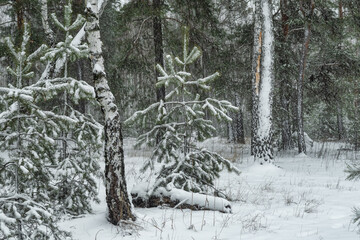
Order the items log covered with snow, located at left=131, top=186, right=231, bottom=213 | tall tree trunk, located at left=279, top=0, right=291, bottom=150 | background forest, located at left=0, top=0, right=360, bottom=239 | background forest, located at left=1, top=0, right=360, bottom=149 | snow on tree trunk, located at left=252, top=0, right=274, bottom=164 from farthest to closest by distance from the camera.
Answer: tall tree trunk, located at left=279, top=0, right=291, bottom=150
background forest, located at left=1, top=0, right=360, bottom=149
snow on tree trunk, located at left=252, top=0, right=274, bottom=164
log covered with snow, located at left=131, top=186, right=231, bottom=213
background forest, located at left=0, top=0, right=360, bottom=239

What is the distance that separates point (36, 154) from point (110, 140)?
3.08ft

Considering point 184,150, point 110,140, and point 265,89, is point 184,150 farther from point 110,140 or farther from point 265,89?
point 265,89

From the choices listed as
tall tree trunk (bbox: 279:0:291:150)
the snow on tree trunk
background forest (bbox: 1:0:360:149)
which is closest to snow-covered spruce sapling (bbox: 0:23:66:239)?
background forest (bbox: 1:0:360:149)

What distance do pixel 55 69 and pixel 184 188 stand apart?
2857 millimetres

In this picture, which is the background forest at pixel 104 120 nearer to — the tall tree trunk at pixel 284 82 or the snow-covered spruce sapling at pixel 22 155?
the snow-covered spruce sapling at pixel 22 155

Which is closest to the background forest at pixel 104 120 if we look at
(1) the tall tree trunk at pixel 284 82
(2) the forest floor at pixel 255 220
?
(2) the forest floor at pixel 255 220

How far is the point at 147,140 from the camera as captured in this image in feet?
17.8

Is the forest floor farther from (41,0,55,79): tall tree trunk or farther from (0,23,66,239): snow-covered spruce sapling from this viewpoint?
(41,0,55,79): tall tree trunk

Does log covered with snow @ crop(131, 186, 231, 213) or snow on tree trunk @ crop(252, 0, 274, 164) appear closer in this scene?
log covered with snow @ crop(131, 186, 231, 213)

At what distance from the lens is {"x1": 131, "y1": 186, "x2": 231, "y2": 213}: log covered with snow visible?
4828 millimetres

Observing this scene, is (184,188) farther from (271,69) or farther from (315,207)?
(271,69)

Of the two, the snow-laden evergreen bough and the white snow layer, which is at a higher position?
the white snow layer

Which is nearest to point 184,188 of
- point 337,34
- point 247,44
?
point 247,44

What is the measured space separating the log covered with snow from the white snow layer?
5045mm
